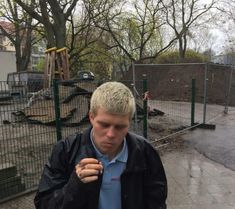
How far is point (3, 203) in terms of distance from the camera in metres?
5.25

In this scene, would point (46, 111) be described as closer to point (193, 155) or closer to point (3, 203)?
point (3, 203)

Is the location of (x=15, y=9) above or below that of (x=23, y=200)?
above

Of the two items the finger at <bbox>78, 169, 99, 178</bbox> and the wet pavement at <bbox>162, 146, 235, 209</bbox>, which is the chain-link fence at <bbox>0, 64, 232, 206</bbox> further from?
the finger at <bbox>78, 169, 99, 178</bbox>

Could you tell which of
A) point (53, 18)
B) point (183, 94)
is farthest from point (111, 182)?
point (53, 18)

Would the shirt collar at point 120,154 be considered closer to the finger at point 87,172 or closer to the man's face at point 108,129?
the man's face at point 108,129

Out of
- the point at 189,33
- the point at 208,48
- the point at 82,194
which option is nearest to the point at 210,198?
the point at 82,194

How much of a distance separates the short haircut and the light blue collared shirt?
24 centimetres

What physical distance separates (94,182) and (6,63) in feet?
125

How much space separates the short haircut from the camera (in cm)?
177

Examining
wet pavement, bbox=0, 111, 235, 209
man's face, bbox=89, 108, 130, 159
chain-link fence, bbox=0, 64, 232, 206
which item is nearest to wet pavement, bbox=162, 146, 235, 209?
wet pavement, bbox=0, 111, 235, 209

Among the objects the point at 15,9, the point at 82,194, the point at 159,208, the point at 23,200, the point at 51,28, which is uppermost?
the point at 15,9

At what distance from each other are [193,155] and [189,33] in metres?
24.4

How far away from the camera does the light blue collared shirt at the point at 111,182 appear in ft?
6.11

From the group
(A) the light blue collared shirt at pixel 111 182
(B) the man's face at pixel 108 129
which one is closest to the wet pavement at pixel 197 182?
(A) the light blue collared shirt at pixel 111 182
